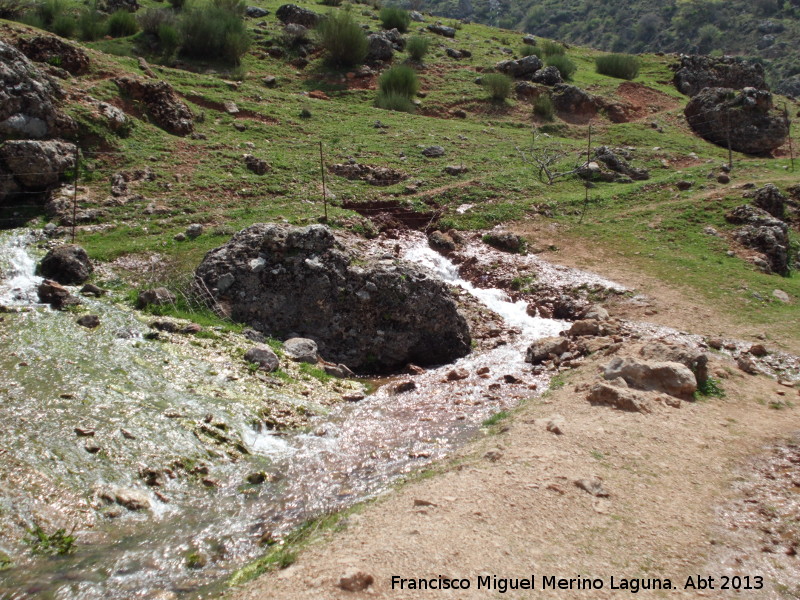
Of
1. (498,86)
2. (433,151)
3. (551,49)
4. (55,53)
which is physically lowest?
(433,151)

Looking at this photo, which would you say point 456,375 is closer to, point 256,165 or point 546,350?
point 546,350

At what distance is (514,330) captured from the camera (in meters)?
14.5

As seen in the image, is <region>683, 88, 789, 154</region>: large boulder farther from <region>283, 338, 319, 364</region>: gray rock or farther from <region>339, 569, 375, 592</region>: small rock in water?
<region>339, 569, 375, 592</region>: small rock in water

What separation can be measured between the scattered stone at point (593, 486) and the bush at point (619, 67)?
42.4 metres

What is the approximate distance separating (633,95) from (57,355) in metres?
39.3

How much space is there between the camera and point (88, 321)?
1101 centimetres

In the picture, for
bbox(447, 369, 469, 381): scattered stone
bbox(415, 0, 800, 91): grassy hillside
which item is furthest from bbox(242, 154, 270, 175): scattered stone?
bbox(415, 0, 800, 91): grassy hillside

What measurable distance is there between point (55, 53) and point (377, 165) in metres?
13.0

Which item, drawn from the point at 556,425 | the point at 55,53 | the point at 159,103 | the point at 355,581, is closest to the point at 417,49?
the point at 159,103

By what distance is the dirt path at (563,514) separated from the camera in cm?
539

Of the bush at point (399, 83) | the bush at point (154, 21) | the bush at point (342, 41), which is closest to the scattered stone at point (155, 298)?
the bush at point (399, 83)

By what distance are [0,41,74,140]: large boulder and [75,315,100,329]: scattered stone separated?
941 cm

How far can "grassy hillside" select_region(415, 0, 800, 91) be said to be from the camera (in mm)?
86125

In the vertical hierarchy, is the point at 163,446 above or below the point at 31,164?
below
